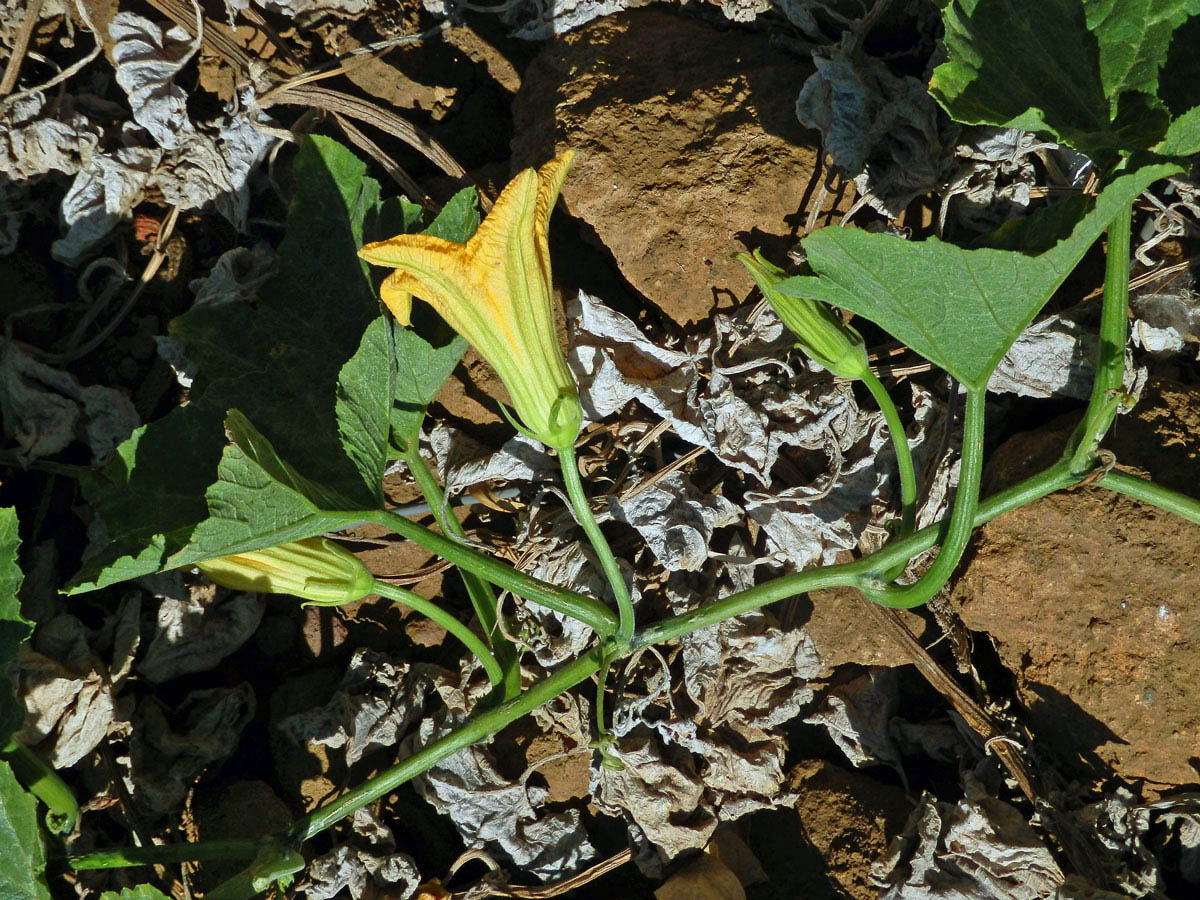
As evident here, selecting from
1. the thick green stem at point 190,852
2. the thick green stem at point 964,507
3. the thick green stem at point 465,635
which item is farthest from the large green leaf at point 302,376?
the thick green stem at point 964,507

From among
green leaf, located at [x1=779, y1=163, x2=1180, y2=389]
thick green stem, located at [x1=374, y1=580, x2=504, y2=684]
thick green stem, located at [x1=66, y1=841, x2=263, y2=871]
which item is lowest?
thick green stem, located at [x1=66, y1=841, x2=263, y2=871]

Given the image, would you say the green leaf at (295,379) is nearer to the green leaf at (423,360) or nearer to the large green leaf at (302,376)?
the large green leaf at (302,376)

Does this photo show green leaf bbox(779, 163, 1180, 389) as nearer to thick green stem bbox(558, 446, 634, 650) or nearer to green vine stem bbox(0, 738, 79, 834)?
thick green stem bbox(558, 446, 634, 650)

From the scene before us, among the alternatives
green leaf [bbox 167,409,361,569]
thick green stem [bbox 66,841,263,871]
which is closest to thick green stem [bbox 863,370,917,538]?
green leaf [bbox 167,409,361,569]

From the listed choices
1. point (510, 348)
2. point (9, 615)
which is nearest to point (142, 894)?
point (9, 615)

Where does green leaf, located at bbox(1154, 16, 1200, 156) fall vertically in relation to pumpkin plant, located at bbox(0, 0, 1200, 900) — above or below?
above

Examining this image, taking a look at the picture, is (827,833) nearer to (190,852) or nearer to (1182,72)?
(190,852)
